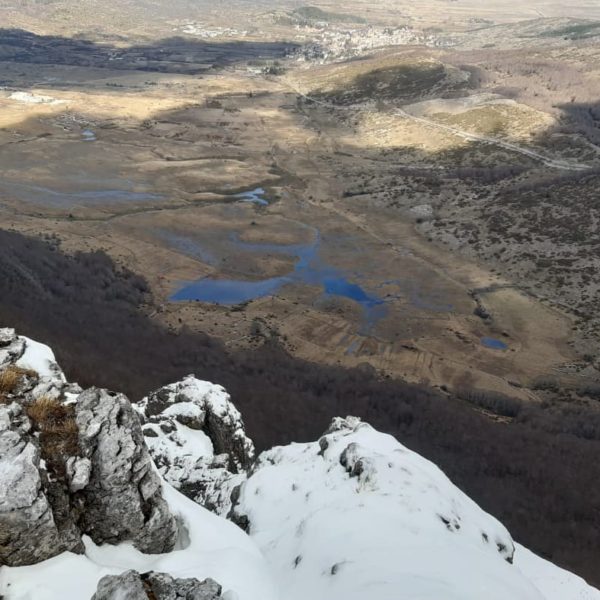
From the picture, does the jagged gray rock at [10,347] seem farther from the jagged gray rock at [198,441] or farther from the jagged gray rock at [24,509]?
the jagged gray rock at [198,441]

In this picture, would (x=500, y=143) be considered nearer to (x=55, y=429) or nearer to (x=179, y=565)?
(x=179, y=565)

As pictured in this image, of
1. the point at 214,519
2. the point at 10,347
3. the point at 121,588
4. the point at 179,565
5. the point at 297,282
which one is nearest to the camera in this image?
the point at 121,588

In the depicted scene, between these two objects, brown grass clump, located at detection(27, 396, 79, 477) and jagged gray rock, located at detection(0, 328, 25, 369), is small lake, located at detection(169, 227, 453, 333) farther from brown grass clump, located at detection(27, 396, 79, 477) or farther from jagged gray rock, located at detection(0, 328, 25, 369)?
brown grass clump, located at detection(27, 396, 79, 477)

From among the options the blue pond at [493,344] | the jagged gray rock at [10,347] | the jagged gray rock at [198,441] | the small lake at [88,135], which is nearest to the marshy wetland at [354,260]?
the blue pond at [493,344]

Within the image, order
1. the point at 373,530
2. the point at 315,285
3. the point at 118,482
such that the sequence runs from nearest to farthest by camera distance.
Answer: the point at 118,482 → the point at 373,530 → the point at 315,285

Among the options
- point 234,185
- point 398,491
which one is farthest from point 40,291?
point 234,185

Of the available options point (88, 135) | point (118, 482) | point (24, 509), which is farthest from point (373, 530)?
point (88, 135)
